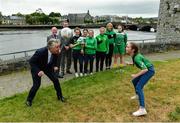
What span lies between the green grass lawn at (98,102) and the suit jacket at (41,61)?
79 centimetres

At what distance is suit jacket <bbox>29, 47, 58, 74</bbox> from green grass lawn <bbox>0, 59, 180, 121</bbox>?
794mm

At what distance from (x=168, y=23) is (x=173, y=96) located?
40.2 ft

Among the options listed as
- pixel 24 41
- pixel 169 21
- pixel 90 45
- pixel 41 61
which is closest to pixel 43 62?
pixel 41 61

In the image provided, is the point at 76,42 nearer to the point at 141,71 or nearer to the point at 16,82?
the point at 16,82

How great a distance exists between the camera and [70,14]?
128m

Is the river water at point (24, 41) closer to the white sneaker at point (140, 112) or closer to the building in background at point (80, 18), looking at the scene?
the white sneaker at point (140, 112)

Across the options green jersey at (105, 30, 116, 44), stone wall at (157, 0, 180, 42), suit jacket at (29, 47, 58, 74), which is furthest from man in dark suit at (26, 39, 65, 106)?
stone wall at (157, 0, 180, 42)

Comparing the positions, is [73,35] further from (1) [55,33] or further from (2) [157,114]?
(2) [157,114]

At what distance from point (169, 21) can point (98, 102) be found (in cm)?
1310

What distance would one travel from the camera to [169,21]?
18812 mm

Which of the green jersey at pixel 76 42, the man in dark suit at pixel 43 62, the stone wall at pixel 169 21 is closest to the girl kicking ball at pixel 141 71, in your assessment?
the man in dark suit at pixel 43 62

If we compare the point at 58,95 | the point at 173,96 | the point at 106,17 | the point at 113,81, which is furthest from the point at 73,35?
the point at 106,17

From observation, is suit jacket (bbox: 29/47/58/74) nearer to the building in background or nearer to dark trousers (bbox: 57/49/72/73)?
dark trousers (bbox: 57/49/72/73)

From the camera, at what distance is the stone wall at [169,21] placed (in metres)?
18.2
